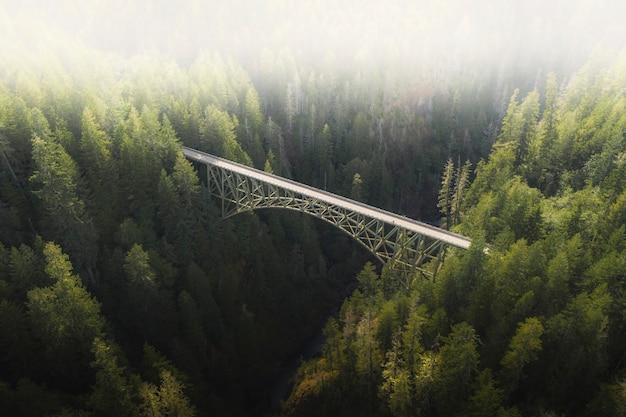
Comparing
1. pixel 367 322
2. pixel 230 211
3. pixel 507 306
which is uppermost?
pixel 507 306

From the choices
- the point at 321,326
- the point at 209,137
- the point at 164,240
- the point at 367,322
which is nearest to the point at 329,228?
the point at 321,326

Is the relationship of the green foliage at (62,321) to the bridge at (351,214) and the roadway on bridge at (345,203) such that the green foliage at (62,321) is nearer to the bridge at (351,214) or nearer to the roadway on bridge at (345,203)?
the bridge at (351,214)

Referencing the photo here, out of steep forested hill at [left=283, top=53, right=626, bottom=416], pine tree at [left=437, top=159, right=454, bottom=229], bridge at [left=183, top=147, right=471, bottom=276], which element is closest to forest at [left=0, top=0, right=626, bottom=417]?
steep forested hill at [left=283, top=53, right=626, bottom=416]

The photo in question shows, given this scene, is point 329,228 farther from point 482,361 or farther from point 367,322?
point 482,361

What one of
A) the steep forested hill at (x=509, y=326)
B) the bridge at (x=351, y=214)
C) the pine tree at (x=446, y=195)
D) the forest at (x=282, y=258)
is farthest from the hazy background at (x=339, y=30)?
the steep forested hill at (x=509, y=326)

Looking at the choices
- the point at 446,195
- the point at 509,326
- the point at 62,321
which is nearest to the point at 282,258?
the point at 446,195

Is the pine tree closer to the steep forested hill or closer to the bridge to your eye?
the bridge

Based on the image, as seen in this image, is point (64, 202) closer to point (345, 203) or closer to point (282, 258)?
point (282, 258)
